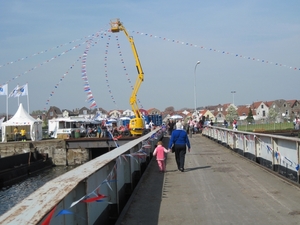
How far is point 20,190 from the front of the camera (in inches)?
1164

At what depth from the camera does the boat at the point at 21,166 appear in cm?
3248

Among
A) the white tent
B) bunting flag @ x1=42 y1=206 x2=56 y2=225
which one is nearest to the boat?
the white tent

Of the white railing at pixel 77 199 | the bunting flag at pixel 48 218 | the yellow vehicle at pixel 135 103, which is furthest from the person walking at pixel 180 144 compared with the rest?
the yellow vehicle at pixel 135 103

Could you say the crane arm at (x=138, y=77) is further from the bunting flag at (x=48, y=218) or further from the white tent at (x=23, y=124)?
the bunting flag at (x=48, y=218)

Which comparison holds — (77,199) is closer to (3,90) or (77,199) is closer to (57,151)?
(57,151)

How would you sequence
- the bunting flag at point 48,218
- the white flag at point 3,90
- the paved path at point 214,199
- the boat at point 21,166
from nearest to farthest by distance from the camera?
the bunting flag at point 48,218
the paved path at point 214,199
the boat at point 21,166
the white flag at point 3,90

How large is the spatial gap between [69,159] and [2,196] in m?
18.0

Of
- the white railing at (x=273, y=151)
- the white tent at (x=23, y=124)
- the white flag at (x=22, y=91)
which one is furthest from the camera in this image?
the white flag at (x=22, y=91)

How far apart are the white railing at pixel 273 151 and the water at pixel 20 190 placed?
1214 centimetres

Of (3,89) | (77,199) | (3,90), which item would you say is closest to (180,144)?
(77,199)

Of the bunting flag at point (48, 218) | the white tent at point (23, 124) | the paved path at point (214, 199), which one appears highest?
the white tent at point (23, 124)

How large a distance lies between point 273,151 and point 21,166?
1080 inches

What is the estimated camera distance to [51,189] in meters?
4.70

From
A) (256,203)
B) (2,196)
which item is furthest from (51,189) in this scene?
(2,196)
